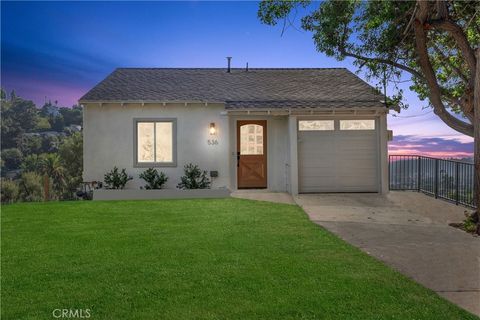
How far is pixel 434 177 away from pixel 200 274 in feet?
31.2

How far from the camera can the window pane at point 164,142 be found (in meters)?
14.0

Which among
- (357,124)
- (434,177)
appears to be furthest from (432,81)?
(357,124)

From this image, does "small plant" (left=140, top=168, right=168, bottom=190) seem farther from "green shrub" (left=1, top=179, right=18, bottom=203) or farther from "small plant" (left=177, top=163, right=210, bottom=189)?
"green shrub" (left=1, top=179, right=18, bottom=203)

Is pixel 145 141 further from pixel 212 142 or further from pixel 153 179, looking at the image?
pixel 212 142

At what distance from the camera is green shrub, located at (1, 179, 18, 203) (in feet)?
113

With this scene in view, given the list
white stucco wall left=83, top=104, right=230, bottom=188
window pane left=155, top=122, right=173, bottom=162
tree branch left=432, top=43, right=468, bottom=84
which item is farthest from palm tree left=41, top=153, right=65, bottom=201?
tree branch left=432, top=43, right=468, bottom=84

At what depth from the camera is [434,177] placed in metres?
12.0

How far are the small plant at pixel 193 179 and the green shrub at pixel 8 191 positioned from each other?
87.5 feet

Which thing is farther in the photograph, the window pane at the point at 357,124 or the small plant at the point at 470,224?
the window pane at the point at 357,124

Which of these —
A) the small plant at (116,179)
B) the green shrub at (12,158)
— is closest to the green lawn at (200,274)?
the small plant at (116,179)

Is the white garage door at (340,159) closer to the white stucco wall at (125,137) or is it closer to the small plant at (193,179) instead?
the small plant at (193,179)

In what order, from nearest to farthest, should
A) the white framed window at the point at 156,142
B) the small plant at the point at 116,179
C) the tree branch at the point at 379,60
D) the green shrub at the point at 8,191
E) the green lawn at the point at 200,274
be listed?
the green lawn at the point at 200,274 < the tree branch at the point at 379,60 < the small plant at the point at 116,179 < the white framed window at the point at 156,142 < the green shrub at the point at 8,191

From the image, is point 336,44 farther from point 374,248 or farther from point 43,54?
point 43,54

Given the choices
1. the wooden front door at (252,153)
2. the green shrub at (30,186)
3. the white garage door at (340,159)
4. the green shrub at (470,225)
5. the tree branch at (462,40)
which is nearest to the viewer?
the green shrub at (470,225)
